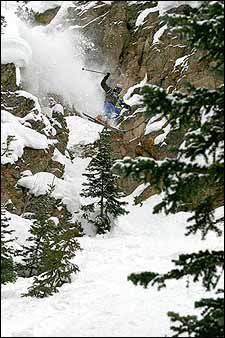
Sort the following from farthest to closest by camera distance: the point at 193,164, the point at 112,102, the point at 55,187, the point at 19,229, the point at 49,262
→ the point at 112,102, the point at 55,187, the point at 19,229, the point at 49,262, the point at 193,164

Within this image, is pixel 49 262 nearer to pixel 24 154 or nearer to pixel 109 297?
pixel 109 297

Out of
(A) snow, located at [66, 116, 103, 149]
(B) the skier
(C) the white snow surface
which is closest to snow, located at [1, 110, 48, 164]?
(B) the skier

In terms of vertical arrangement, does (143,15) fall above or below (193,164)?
above

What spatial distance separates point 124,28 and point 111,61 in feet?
9.10

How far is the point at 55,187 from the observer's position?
2527 cm

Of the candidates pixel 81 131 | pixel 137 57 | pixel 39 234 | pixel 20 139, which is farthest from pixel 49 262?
pixel 81 131

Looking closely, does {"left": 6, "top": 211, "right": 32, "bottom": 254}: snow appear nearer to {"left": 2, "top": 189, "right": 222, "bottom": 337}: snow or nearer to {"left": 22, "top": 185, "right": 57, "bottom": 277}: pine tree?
{"left": 22, "top": 185, "right": 57, "bottom": 277}: pine tree

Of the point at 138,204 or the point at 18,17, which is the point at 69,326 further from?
the point at 18,17

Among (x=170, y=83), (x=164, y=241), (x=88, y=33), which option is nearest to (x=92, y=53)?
(x=88, y=33)

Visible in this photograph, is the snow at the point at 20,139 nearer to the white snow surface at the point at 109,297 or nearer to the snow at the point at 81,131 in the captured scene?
the white snow surface at the point at 109,297

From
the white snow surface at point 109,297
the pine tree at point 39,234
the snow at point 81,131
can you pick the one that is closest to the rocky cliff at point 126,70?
the snow at point 81,131

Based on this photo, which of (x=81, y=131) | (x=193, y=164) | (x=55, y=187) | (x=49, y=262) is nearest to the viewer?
(x=193, y=164)

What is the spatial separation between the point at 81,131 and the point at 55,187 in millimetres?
15295

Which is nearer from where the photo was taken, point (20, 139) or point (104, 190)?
point (20, 139)
